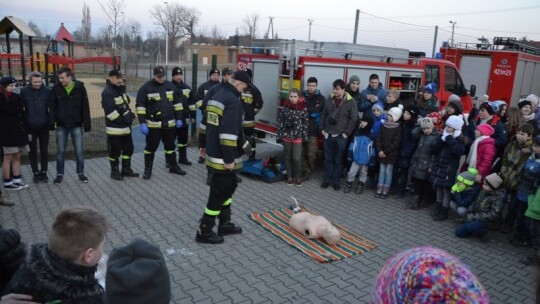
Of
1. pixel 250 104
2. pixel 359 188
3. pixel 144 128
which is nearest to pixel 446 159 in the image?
pixel 359 188

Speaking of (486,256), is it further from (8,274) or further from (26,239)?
(26,239)

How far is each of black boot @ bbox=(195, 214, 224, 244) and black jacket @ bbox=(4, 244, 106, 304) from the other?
305 cm

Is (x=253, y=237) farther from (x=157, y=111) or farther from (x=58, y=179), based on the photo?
(x=58, y=179)

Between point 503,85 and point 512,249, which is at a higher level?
point 503,85

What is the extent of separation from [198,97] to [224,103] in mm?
4045

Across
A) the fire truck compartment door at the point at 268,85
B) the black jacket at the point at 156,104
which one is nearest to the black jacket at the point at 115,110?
the black jacket at the point at 156,104

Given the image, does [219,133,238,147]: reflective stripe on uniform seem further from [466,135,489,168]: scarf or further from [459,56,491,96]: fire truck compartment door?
[459,56,491,96]: fire truck compartment door

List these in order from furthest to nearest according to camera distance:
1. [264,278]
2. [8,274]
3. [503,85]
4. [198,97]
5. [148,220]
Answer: [503,85] → [198,97] → [148,220] → [264,278] → [8,274]

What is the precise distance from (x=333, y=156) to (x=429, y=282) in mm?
6467

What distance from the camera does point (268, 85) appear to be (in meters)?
8.76

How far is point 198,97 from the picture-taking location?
8.73 meters

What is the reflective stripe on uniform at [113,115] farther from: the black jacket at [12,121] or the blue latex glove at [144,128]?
the black jacket at [12,121]

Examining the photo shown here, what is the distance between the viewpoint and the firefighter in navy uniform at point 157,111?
24.6 feet

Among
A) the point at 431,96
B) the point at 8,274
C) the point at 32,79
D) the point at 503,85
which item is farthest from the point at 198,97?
the point at 503,85
